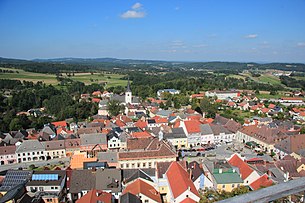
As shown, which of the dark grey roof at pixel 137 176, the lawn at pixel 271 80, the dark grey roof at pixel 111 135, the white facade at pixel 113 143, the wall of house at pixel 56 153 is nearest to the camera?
the dark grey roof at pixel 137 176

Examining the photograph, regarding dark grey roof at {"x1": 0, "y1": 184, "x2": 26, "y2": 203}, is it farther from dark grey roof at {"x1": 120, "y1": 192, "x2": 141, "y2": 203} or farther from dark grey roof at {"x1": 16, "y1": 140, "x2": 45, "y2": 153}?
dark grey roof at {"x1": 16, "y1": 140, "x2": 45, "y2": 153}

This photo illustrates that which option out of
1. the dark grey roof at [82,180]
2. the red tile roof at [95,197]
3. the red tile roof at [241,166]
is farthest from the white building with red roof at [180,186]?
the dark grey roof at [82,180]

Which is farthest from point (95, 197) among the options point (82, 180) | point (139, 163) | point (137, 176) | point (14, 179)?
point (14, 179)

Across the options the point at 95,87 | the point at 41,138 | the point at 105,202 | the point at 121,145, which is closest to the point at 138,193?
the point at 105,202

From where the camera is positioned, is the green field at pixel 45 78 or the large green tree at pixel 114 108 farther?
the green field at pixel 45 78

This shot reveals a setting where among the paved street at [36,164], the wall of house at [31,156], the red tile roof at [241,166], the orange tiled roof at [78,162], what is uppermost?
the red tile roof at [241,166]

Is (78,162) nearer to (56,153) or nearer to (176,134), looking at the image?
(56,153)

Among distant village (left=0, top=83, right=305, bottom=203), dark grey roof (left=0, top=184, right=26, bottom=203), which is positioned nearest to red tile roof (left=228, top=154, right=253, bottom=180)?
distant village (left=0, top=83, right=305, bottom=203)

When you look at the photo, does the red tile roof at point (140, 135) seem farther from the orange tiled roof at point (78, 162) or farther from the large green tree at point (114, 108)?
the large green tree at point (114, 108)
